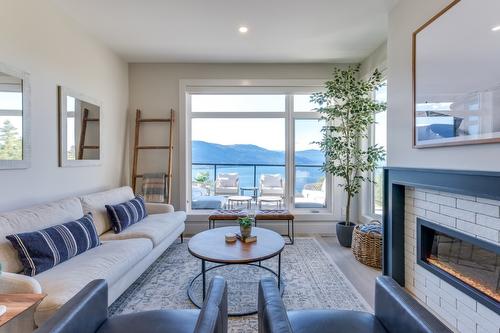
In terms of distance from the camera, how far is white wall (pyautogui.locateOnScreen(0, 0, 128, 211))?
2.22 metres

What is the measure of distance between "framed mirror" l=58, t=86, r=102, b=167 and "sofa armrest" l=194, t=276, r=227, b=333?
7.55 ft

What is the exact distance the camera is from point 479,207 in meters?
1.76

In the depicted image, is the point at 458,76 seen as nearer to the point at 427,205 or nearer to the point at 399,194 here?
the point at 427,205

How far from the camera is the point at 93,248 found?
7.68 ft

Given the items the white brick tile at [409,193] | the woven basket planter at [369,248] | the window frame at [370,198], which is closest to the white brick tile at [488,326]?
the white brick tile at [409,193]

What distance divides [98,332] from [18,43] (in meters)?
2.34

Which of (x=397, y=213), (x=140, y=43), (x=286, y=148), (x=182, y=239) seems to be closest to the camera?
(x=397, y=213)

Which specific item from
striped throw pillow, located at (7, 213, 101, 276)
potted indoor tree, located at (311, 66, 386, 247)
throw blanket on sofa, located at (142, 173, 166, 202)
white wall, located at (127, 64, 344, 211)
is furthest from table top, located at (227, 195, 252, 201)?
striped throw pillow, located at (7, 213, 101, 276)

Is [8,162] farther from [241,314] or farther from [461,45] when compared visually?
[461,45]

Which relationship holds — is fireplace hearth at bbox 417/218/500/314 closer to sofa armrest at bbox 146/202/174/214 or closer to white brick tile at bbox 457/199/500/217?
white brick tile at bbox 457/199/500/217

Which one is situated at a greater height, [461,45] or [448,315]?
[461,45]

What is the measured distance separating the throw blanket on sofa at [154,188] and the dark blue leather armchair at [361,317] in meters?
2.98

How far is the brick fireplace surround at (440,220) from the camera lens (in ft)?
5.45

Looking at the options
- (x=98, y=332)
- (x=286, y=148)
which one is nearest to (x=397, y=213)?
(x=286, y=148)
